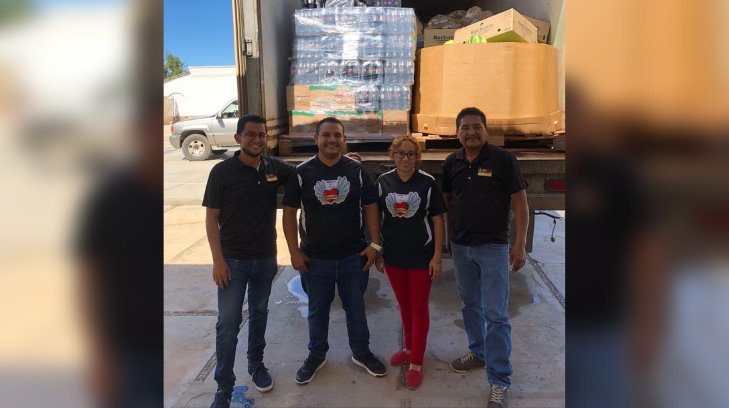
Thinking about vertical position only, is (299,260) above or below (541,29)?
below

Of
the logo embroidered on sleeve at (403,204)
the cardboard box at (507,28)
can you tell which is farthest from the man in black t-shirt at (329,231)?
the cardboard box at (507,28)

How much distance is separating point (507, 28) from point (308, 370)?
290 centimetres

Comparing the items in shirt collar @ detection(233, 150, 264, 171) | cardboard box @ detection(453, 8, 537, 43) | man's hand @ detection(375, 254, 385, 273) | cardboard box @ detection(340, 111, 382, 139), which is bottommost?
man's hand @ detection(375, 254, 385, 273)

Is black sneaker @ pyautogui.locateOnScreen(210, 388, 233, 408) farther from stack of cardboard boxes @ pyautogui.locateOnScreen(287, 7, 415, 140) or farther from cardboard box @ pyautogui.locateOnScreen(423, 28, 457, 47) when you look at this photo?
cardboard box @ pyautogui.locateOnScreen(423, 28, 457, 47)

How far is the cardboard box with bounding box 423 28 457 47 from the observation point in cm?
490

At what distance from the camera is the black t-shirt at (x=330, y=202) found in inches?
122

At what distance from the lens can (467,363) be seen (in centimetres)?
342

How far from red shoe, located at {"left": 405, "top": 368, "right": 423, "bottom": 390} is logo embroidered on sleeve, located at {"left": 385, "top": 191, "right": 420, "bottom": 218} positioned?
1013mm

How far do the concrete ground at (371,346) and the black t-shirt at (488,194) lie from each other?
0.99 m

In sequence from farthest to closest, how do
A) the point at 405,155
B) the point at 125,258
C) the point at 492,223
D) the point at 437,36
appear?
the point at 437,36 < the point at 405,155 < the point at 492,223 < the point at 125,258

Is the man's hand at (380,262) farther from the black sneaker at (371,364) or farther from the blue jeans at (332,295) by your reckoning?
the black sneaker at (371,364)

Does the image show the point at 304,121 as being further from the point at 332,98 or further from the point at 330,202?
the point at 330,202

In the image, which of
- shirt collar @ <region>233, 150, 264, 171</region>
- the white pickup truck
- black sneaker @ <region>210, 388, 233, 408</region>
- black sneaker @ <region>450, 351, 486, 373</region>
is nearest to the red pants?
black sneaker @ <region>450, 351, 486, 373</region>

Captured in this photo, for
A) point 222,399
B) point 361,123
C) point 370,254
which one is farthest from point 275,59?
point 222,399
